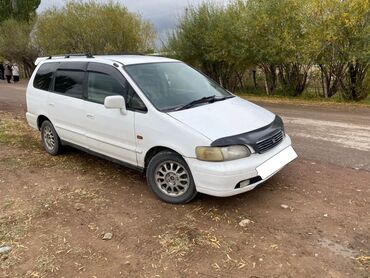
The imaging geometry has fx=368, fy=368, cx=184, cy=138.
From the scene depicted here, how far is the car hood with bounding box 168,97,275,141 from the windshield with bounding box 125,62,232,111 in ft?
0.67

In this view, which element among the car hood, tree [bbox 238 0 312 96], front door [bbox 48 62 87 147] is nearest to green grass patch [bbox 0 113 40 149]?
front door [bbox 48 62 87 147]

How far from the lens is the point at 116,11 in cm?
2345

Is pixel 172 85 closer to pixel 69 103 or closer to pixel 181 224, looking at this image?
pixel 69 103

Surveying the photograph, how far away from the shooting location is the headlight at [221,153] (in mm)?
3953

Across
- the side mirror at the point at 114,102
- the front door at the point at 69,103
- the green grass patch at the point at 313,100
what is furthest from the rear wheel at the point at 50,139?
the green grass patch at the point at 313,100

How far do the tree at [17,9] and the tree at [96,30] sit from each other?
11708 mm

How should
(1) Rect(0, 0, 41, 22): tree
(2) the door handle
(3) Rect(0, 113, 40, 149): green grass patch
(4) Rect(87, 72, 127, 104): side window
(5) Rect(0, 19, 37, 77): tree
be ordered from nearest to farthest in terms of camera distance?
(4) Rect(87, 72, 127, 104): side window < (2) the door handle < (3) Rect(0, 113, 40, 149): green grass patch < (5) Rect(0, 19, 37, 77): tree < (1) Rect(0, 0, 41, 22): tree

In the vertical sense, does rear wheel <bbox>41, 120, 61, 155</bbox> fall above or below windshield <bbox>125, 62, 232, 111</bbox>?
below

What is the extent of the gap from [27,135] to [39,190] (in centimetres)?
355

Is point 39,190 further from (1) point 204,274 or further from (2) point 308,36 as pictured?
(2) point 308,36

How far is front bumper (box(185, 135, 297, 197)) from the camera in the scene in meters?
3.95

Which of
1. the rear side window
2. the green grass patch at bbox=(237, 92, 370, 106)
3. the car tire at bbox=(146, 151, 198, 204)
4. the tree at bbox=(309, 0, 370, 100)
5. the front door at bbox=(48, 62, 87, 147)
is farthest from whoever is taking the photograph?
the green grass patch at bbox=(237, 92, 370, 106)

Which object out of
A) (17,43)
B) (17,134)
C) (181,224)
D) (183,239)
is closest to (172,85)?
(181,224)

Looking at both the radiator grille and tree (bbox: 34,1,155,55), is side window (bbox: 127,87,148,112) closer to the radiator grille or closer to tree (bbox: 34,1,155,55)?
the radiator grille
